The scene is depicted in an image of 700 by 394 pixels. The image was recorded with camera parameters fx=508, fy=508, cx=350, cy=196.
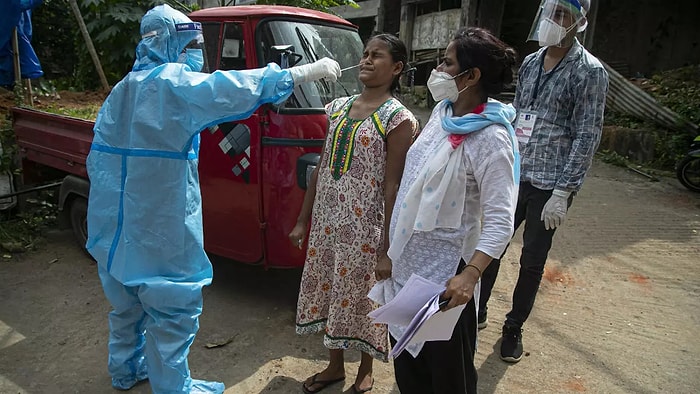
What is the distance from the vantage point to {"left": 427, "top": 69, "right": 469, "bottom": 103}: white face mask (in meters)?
1.81

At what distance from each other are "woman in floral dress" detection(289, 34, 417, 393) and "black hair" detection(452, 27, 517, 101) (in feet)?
1.63

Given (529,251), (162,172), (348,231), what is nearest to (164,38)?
(162,172)

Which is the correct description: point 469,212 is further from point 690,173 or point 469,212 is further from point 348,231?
point 690,173

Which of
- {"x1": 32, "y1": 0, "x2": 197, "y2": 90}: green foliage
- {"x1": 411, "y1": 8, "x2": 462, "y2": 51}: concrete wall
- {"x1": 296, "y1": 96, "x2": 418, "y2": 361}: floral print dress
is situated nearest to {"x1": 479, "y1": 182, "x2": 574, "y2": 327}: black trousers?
{"x1": 296, "y1": 96, "x2": 418, "y2": 361}: floral print dress

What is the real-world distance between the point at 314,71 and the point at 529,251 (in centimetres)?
155

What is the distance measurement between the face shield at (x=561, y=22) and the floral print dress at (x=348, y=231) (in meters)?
0.97

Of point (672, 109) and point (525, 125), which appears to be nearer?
point (525, 125)

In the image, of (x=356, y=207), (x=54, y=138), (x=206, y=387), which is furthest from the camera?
(x=54, y=138)

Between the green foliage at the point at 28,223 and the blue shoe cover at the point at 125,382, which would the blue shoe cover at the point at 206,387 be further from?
the green foliage at the point at 28,223

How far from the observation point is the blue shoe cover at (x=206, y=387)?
250cm

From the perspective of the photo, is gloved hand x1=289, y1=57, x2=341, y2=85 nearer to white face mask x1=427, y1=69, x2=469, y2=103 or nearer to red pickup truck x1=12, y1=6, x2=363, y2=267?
red pickup truck x1=12, y1=6, x2=363, y2=267

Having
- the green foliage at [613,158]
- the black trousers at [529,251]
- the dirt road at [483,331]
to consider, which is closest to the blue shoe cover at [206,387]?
the dirt road at [483,331]

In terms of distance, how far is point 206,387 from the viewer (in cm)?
254

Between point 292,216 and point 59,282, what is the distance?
2.09 metres
